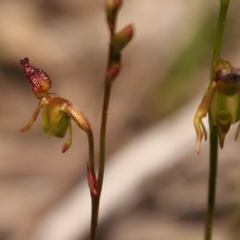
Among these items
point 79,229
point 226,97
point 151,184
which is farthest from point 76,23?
point 226,97

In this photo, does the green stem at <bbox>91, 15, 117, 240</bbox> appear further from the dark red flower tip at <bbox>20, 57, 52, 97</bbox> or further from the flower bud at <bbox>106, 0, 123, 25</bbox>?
the dark red flower tip at <bbox>20, 57, 52, 97</bbox>

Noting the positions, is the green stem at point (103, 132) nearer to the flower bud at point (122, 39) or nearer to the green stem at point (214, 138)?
the flower bud at point (122, 39)

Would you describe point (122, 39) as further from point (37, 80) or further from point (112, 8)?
point (37, 80)

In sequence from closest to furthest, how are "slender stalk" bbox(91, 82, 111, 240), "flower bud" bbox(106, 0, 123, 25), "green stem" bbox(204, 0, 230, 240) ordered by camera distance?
"flower bud" bbox(106, 0, 123, 25) < "slender stalk" bbox(91, 82, 111, 240) < "green stem" bbox(204, 0, 230, 240)

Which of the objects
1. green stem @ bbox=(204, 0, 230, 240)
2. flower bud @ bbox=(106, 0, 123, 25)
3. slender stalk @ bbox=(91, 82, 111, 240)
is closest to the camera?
flower bud @ bbox=(106, 0, 123, 25)

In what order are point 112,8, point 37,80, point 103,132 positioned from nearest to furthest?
1. point 112,8
2. point 103,132
3. point 37,80

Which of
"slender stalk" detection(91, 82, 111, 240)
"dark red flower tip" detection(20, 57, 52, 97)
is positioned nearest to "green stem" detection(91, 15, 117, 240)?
"slender stalk" detection(91, 82, 111, 240)

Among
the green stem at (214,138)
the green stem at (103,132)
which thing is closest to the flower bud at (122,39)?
the green stem at (103,132)

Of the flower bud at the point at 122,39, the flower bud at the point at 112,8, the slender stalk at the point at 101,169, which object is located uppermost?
the flower bud at the point at 112,8

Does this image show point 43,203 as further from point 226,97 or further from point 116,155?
point 226,97

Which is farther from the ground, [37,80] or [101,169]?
[37,80]

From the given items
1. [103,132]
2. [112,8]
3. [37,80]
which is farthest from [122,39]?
[37,80]
